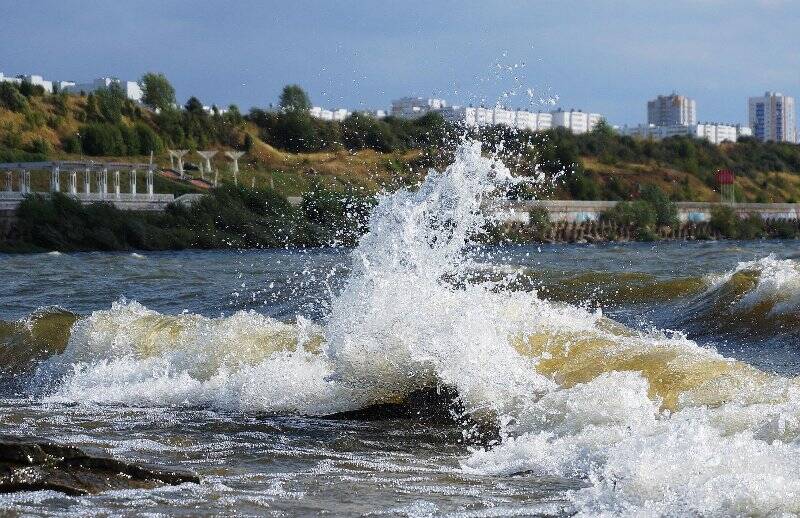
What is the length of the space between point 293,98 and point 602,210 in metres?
36.0

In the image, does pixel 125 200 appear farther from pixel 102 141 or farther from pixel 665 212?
pixel 665 212

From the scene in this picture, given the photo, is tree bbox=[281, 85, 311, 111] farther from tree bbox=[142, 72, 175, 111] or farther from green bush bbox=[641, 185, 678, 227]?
green bush bbox=[641, 185, 678, 227]

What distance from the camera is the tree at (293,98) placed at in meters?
100

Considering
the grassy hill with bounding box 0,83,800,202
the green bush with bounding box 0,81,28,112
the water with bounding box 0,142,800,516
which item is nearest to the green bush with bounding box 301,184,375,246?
the grassy hill with bounding box 0,83,800,202

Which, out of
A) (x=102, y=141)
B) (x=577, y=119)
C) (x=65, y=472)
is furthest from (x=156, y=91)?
(x=65, y=472)

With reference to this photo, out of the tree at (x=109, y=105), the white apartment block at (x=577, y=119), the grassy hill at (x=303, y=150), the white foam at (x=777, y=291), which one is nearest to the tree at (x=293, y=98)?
the grassy hill at (x=303, y=150)

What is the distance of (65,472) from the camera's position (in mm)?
6281

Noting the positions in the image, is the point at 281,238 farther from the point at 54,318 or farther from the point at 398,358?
the point at 398,358

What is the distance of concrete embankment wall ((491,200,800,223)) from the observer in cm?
6769

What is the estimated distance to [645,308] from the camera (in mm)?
18203

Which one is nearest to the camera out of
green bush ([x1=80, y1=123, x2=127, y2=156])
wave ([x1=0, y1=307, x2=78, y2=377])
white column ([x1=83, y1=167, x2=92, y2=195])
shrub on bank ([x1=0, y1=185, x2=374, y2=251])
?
wave ([x1=0, y1=307, x2=78, y2=377])

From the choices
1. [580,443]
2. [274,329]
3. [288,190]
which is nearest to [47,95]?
[288,190]

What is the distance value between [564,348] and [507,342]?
64 cm

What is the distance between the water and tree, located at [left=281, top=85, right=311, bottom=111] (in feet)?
283
